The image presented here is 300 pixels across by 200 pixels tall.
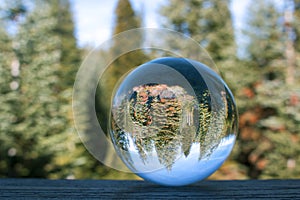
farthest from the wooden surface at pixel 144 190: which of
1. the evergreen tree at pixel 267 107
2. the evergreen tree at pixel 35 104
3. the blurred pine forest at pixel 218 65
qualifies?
the evergreen tree at pixel 35 104

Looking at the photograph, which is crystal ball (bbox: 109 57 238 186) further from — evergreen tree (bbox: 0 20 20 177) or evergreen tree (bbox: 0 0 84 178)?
evergreen tree (bbox: 0 0 84 178)

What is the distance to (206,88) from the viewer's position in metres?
3.24

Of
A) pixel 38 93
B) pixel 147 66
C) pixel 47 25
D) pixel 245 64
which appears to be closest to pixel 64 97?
pixel 38 93

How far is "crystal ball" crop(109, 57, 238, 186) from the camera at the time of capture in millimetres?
3141

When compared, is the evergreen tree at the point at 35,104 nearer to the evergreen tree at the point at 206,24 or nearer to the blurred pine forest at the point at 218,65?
the blurred pine forest at the point at 218,65

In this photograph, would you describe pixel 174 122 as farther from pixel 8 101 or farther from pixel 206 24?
pixel 206 24

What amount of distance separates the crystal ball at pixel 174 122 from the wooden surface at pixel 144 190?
19 cm

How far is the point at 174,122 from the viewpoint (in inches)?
123

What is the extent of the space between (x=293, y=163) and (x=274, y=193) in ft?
33.4

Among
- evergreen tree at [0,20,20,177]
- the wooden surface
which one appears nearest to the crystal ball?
the wooden surface

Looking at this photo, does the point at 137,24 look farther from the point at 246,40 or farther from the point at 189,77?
the point at 189,77

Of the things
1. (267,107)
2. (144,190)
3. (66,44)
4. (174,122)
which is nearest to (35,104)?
(66,44)

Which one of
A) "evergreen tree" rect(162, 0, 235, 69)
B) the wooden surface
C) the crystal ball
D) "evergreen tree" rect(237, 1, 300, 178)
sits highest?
"evergreen tree" rect(162, 0, 235, 69)

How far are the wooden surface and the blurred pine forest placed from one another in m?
8.46
